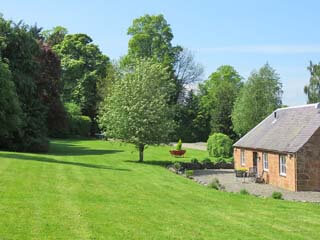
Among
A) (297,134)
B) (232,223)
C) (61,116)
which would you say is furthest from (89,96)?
(232,223)

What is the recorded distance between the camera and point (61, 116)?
44969 millimetres

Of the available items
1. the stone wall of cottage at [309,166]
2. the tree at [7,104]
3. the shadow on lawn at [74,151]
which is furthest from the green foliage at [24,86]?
the stone wall of cottage at [309,166]

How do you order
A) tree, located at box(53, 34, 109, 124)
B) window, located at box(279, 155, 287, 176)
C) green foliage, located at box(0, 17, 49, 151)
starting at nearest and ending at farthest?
window, located at box(279, 155, 287, 176)
green foliage, located at box(0, 17, 49, 151)
tree, located at box(53, 34, 109, 124)

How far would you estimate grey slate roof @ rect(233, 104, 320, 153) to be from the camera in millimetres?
25316

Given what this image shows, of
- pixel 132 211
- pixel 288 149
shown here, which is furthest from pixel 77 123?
pixel 132 211

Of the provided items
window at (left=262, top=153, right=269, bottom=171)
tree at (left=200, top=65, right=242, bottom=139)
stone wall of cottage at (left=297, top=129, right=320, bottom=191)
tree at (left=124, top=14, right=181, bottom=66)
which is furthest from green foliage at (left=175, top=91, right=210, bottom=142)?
stone wall of cottage at (left=297, top=129, right=320, bottom=191)

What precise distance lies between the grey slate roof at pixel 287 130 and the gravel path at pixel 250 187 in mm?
2287

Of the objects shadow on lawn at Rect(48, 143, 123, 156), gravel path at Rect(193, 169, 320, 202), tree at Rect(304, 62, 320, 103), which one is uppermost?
tree at Rect(304, 62, 320, 103)

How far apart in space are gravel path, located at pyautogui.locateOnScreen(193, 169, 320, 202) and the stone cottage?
89 centimetres

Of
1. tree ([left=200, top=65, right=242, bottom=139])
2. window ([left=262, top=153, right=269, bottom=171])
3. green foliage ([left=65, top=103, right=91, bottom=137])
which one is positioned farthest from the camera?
tree ([left=200, top=65, right=242, bottom=139])

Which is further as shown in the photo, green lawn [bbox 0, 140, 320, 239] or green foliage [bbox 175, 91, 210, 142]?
green foliage [bbox 175, 91, 210, 142]

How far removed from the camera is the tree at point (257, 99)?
58.2 metres

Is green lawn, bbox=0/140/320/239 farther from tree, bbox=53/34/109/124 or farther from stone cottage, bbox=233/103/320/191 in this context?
tree, bbox=53/34/109/124

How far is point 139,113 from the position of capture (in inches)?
1451
